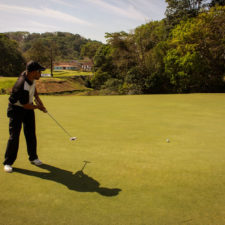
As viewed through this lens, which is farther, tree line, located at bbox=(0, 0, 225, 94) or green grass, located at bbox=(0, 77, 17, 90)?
green grass, located at bbox=(0, 77, 17, 90)

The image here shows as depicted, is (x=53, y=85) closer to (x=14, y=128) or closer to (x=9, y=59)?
(x=9, y=59)

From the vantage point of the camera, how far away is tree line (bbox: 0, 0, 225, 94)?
30.5 m

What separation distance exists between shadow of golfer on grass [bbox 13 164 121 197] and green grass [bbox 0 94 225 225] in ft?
0.05

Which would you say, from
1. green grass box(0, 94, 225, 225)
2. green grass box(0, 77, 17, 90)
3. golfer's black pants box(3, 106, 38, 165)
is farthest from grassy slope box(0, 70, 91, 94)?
golfer's black pants box(3, 106, 38, 165)

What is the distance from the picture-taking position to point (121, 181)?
14.3 ft

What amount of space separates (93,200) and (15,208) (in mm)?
1116

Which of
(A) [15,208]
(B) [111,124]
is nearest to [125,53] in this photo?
(B) [111,124]

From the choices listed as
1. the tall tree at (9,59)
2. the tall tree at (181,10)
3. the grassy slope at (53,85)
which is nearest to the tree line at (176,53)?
the tall tree at (181,10)

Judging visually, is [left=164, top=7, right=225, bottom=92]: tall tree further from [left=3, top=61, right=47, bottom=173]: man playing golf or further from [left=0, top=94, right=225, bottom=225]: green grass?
[left=3, top=61, right=47, bottom=173]: man playing golf

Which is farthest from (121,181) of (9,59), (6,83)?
(9,59)

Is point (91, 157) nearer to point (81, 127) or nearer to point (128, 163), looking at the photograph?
point (128, 163)

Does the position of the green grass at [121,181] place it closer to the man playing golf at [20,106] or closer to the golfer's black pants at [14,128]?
the golfer's black pants at [14,128]

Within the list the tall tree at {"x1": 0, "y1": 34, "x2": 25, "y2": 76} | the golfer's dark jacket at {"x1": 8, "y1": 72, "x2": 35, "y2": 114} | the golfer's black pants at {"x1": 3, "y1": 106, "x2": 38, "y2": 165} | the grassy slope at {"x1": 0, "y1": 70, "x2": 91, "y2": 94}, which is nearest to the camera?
the golfer's dark jacket at {"x1": 8, "y1": 72, "x2": 35, "y2": 114}

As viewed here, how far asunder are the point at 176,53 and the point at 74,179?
30265 mm
